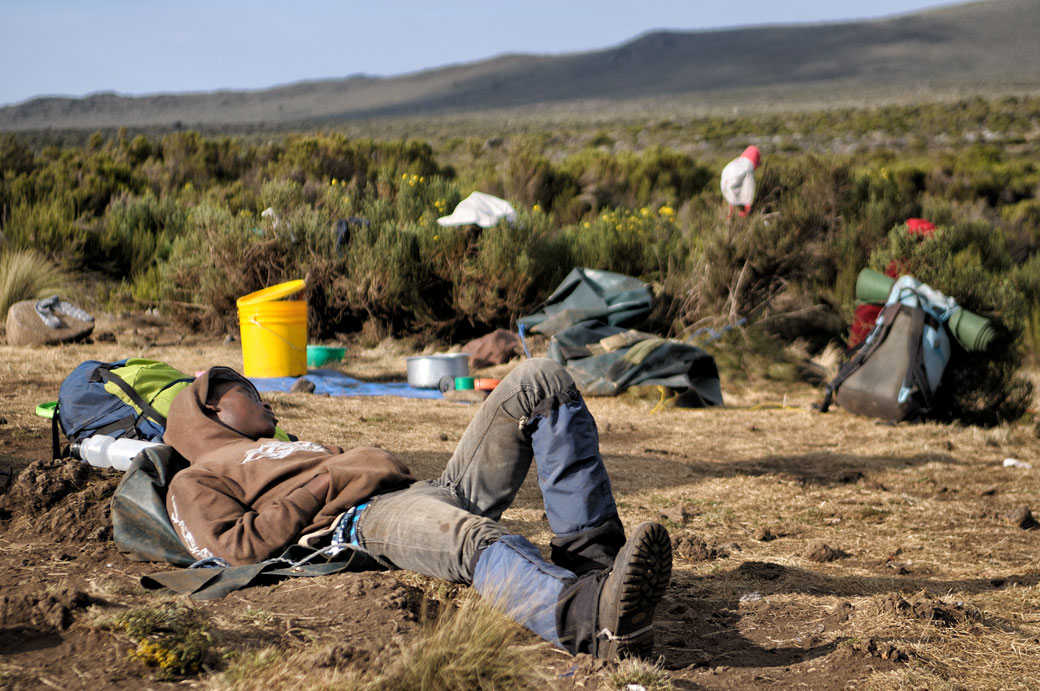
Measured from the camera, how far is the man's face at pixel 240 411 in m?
3.11

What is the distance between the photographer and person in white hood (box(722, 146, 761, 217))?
9734 mm

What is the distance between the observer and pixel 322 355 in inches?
337

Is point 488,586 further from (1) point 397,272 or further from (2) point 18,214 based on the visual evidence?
(2) point 18,214

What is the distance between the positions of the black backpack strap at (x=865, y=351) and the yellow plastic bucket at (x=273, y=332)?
4053 mm

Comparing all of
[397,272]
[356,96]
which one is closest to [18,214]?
[397,272]

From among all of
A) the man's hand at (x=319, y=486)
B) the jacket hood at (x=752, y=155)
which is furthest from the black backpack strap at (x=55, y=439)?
the jacket hood at (x=752, y=155)

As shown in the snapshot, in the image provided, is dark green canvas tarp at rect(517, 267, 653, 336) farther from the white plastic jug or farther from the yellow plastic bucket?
the white plastic jug

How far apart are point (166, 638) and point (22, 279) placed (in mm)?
7939

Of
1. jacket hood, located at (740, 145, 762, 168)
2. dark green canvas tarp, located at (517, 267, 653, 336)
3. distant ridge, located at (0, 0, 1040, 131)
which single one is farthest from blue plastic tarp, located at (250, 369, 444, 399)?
distant ridge, located at (0, 0, 1040, 131)

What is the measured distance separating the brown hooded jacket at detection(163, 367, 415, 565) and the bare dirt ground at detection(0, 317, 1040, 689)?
0.18m

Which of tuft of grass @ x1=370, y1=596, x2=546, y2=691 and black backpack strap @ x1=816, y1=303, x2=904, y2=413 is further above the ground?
tuft of grass @ x1=370, y1=596, x2=546, y2=691

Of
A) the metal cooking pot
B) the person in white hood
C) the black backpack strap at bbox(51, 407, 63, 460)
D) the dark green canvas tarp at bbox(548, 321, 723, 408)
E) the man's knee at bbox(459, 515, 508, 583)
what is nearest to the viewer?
the man's knee at bbox(459, 515, 508, 583)

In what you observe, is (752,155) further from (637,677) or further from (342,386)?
(637,677)

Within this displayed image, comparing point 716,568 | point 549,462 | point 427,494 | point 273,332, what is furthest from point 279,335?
point 549,462
